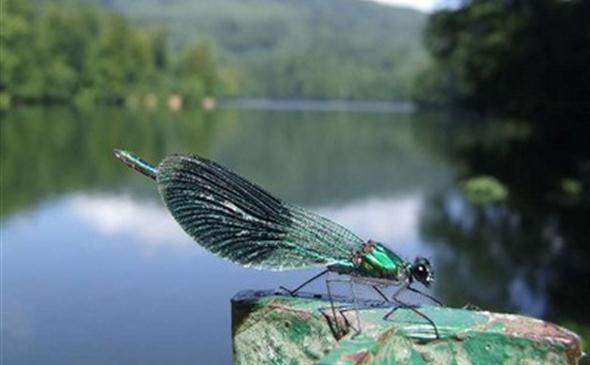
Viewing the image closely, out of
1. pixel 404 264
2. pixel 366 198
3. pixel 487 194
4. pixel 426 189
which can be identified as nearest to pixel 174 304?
pixel 404 264

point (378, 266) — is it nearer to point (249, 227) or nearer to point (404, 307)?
point (404, 307)

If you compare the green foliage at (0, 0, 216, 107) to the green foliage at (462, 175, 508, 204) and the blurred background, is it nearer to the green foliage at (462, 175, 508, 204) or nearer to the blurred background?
the blurred background

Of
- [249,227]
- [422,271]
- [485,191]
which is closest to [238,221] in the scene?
[249,227]

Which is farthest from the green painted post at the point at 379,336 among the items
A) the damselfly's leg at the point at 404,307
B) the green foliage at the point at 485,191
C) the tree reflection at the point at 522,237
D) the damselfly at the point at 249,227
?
the green foliage at the point at 485,191

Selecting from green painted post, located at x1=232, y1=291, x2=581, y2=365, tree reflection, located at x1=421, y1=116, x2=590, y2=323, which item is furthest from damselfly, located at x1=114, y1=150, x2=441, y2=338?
tree reflection, located at x1=421, y1=116, x2=590, y2=323

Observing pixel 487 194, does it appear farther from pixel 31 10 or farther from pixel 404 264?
pixel 31 10
